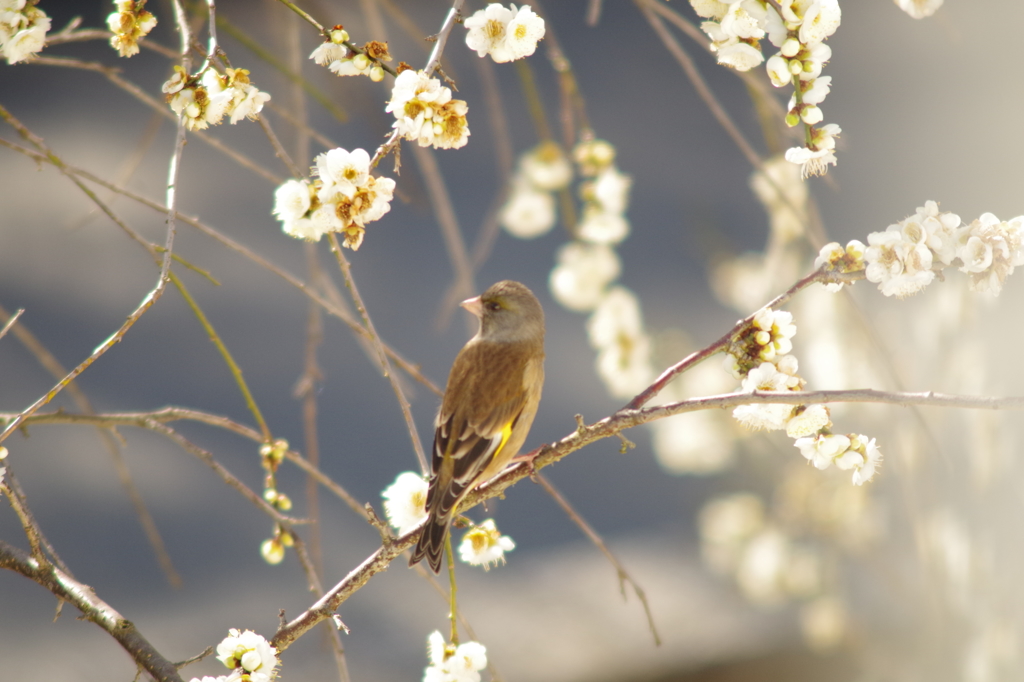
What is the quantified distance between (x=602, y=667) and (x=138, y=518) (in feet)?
3.95

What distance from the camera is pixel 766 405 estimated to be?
0.78m

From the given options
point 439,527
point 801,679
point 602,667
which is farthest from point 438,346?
point 439,527

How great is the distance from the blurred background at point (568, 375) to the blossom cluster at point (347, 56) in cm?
108

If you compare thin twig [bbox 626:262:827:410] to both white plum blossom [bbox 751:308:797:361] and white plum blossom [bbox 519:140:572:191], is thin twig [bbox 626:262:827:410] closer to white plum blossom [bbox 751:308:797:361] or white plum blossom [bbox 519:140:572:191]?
white plum blossom [bbox 751:308:797:361]

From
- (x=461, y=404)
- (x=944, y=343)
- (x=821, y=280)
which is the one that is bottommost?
(x=821, y=280)

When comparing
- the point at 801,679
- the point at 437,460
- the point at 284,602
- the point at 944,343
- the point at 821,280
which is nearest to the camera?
the point at 821,280

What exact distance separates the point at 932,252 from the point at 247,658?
672 mm

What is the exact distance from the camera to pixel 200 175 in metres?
2.15

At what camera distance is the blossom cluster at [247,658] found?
681mm

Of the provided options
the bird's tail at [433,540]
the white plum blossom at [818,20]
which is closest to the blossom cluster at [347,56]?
the white plum blossom at [818,20]

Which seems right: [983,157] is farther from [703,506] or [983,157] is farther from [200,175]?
[200,175]

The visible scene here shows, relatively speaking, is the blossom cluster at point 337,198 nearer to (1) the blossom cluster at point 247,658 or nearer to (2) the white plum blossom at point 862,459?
(1) the blossom cluster at point 247,658

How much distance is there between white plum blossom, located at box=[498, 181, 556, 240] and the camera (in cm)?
146

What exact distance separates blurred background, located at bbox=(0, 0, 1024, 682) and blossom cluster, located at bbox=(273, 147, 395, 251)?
1.10m
